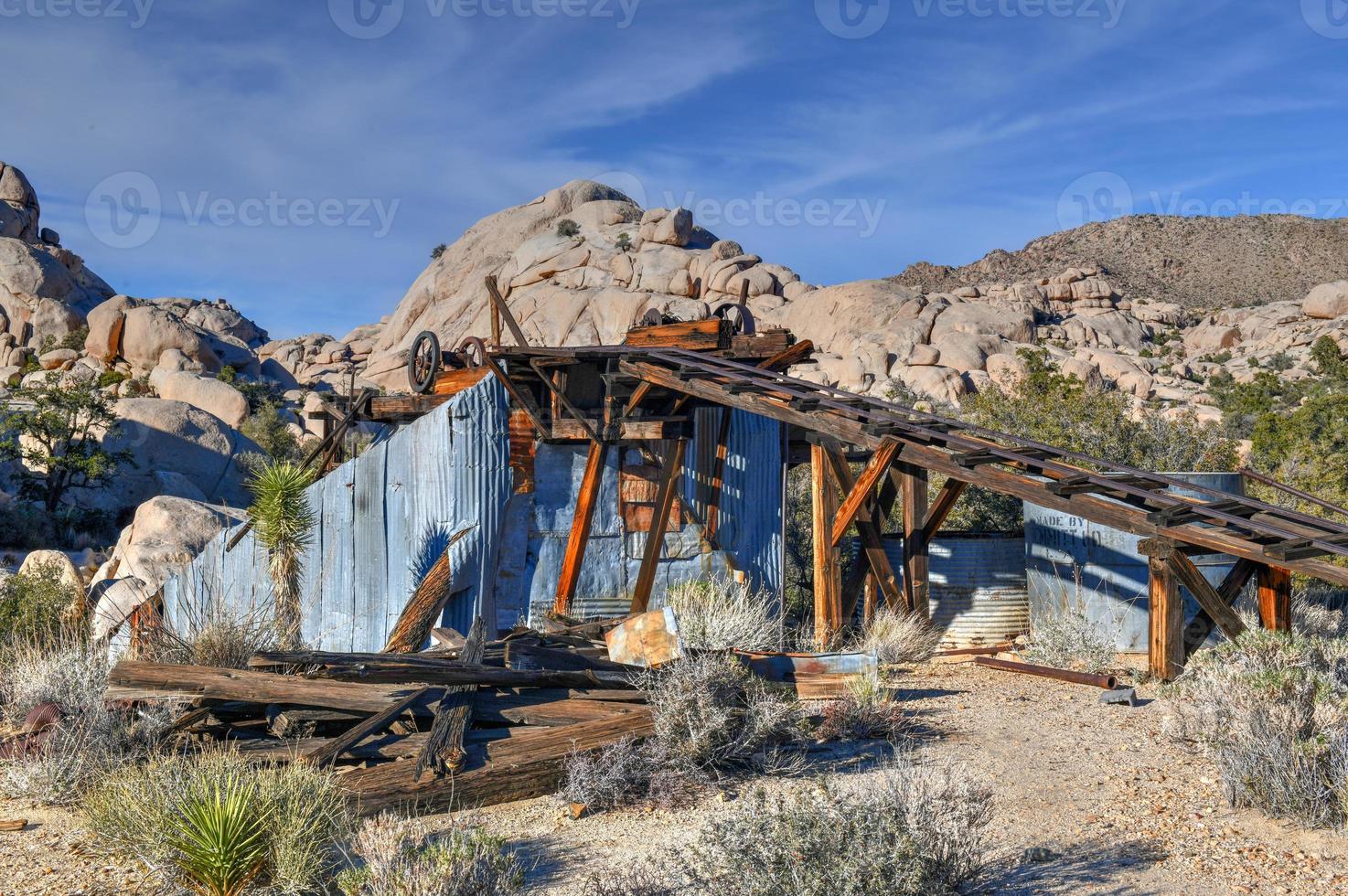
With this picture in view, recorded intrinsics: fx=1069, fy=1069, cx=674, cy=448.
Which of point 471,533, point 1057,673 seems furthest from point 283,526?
point 1057,673

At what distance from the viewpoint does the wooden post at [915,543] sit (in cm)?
1229

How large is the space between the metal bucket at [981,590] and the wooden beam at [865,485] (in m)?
2.08

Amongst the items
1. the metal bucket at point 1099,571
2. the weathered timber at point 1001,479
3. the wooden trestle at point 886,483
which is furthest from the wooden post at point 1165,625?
the metal bucket at point 1099,571

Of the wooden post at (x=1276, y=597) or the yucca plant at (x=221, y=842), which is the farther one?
the wooden post at (x=1276, y=597)

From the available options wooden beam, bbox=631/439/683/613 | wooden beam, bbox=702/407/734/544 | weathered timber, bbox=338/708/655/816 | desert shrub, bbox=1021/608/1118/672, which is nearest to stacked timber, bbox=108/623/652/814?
weathered timber, bbox=338/708/655/816

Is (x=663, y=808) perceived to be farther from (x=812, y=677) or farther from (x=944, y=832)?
(x=812, y=677)

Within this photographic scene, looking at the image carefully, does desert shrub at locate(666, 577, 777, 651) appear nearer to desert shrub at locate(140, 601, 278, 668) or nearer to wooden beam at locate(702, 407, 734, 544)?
wooden beam at locate(702, 407, 734, 544)

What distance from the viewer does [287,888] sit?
203 inches

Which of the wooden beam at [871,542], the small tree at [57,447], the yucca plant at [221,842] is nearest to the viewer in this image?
the yucca plant at [221,842]

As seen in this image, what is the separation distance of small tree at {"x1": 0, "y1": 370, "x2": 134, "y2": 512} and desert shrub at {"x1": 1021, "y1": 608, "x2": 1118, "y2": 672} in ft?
86.3

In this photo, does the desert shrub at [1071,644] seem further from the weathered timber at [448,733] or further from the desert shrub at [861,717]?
the weathered timber at [448,733]

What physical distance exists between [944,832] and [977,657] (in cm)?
716

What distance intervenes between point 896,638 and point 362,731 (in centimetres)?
660

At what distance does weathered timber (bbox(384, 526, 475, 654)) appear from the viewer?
11.8 m
